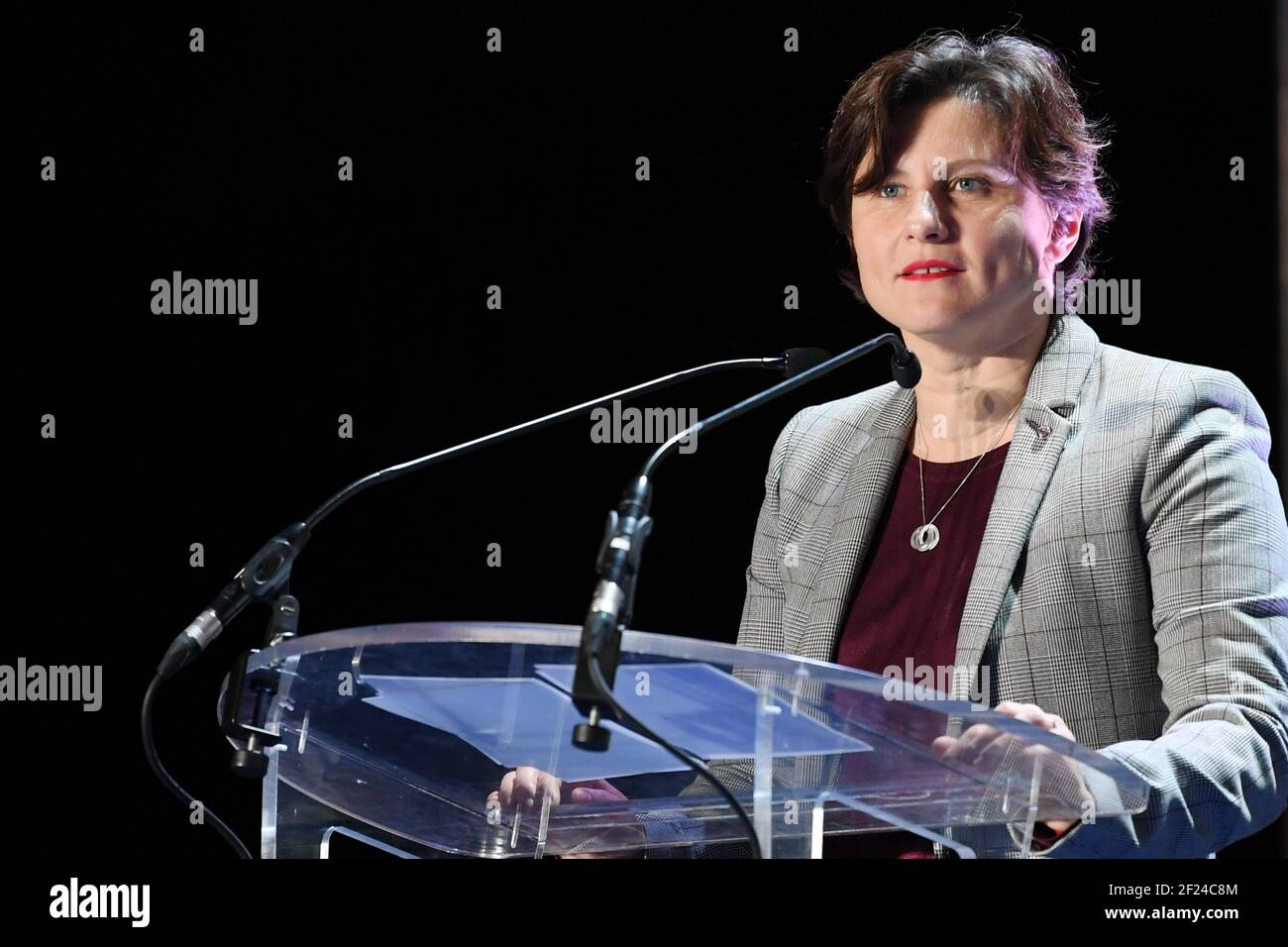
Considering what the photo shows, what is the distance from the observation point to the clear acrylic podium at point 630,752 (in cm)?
124

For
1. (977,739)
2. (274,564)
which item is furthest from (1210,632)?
(274,564)

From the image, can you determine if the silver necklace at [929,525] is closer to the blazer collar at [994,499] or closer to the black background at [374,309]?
the blazer collar at [994,499]

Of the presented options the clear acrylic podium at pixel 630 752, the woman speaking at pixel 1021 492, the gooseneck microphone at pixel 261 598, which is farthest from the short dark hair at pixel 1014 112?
the clear acrylic podium at pixel 630 752

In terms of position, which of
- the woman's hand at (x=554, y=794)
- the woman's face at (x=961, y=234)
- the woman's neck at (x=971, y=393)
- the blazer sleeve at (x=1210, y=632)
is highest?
the woman's face at (x=961, y=234)

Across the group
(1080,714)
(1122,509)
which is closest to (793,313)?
(1122,509)

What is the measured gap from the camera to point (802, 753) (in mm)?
1387

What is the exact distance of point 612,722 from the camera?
52.5 inches

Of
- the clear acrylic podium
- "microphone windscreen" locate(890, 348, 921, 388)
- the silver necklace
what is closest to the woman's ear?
the silver necklace

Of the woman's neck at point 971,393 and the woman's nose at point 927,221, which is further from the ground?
the woman's nose at point 927,221

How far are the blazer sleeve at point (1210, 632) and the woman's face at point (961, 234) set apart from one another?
1.12 ft

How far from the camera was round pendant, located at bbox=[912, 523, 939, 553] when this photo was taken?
2.26 m

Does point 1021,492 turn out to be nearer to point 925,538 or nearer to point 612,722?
point 925,538

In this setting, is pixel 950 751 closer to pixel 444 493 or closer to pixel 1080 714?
pixel 1080 714

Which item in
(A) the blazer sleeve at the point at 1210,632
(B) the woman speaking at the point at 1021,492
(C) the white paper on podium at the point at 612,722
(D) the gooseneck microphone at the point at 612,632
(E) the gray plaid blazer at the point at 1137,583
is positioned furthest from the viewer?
(B) the woman speaking at the point at 1021,492
